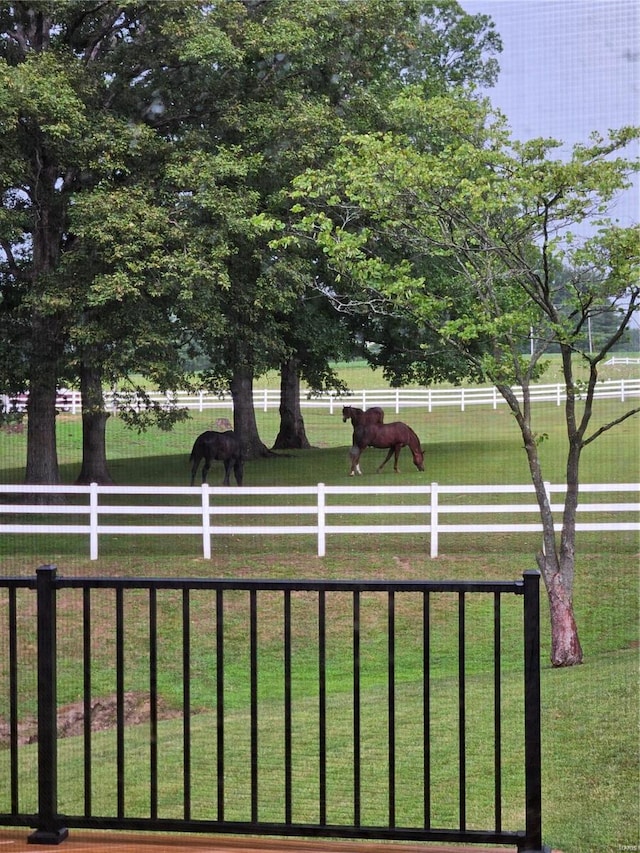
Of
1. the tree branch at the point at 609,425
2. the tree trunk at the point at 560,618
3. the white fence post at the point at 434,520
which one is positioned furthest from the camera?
the white fence post at the point at 434,520

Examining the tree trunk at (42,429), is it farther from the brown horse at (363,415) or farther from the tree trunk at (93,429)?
the brown horse at (363,415)

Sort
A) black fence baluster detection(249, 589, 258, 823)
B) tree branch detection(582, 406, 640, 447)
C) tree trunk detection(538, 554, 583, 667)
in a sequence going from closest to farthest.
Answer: black fence baluster detection(249, 589, 258, 823), tree branch detection(582, 406, 640, 447), tree trunk detection(538, 554, 583, 667)

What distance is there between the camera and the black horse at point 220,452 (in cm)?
419

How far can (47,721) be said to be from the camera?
1.63 metres

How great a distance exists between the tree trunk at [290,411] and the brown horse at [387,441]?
0.67ft

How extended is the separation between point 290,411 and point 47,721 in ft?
8.31

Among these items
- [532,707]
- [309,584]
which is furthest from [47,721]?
[532,707]

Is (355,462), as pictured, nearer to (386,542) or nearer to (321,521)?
(321,521)

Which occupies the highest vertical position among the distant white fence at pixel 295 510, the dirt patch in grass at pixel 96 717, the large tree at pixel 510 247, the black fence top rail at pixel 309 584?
the large tree at pixel 510 247

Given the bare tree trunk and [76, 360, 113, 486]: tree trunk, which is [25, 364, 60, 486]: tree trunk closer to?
[76, 360, 113, 486]: tree trunk

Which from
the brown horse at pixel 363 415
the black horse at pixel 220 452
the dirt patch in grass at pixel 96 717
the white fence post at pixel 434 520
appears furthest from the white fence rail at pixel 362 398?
the dirt patch in grass at pixel 96 717

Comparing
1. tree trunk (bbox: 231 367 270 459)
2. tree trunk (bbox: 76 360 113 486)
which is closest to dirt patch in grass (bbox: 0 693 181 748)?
tree trunk (bbox: 76 360 113 486)

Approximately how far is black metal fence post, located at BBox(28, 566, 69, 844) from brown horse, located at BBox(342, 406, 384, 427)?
2.60m

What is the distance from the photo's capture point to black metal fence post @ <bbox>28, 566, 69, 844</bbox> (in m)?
1.59
